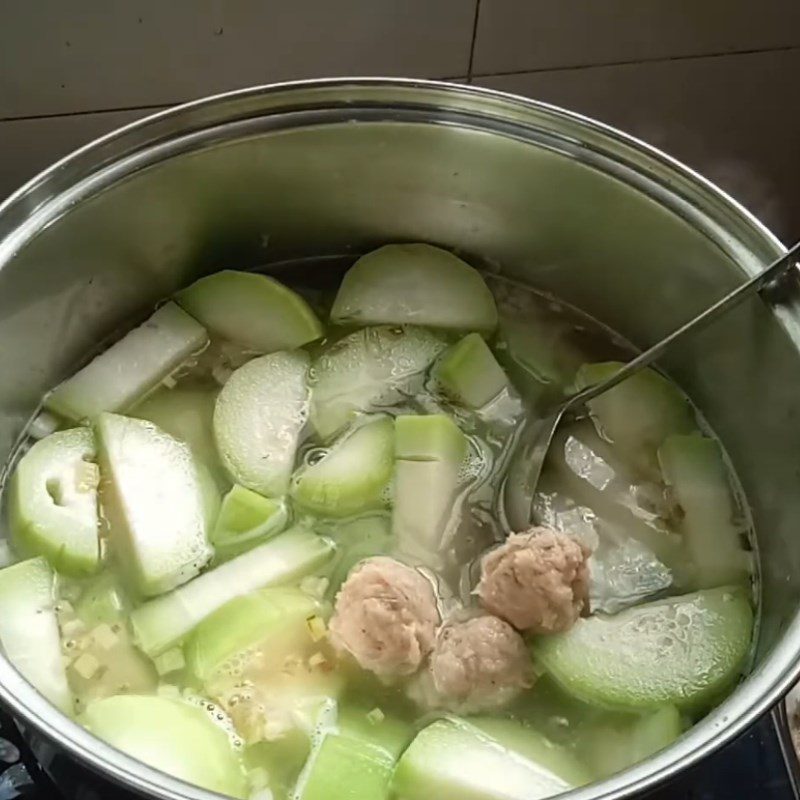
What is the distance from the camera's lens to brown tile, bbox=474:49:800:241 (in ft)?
3.18

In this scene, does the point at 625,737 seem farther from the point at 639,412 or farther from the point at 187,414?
the point at 187,414

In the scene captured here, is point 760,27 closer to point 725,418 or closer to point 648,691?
point 725,418

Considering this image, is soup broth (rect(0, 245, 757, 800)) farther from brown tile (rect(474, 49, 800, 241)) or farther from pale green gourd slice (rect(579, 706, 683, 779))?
brown tile (rect(474, 49, 800, 241))

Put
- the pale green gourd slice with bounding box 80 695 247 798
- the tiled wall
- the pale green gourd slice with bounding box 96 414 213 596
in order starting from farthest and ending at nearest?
the tiled wall < the pale green gourd slice with bounding box 96 414 213 596 < the pale green gourd slice with bounding box 80 695 247 798

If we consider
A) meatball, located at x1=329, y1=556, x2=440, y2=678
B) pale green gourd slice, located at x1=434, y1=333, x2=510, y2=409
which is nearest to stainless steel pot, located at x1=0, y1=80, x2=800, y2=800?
pale green gourd slice, located at x1=434, y1=333, x2=510, y2=409

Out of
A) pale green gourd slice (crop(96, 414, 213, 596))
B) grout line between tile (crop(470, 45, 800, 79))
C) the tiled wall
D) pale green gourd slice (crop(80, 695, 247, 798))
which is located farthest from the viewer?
grout line between tile (crop(470, 45, 800, 79))

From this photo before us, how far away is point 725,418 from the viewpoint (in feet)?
2.64

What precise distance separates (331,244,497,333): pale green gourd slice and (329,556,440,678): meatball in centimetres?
22

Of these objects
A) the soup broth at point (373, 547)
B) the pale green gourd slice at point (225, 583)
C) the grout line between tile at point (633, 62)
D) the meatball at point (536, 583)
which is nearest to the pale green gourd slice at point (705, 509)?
the soup broth at point (373, 547)

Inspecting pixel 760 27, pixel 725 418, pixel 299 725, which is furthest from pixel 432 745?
pixel 760 27

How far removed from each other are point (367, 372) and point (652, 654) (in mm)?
279

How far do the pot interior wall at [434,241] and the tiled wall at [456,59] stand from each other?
0.37 feet

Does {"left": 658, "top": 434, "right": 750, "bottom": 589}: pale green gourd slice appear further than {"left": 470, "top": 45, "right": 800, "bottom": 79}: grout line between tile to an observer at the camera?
No

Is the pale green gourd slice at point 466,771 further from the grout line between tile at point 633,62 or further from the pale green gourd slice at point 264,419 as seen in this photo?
the grout line between tile at point 633,62
